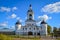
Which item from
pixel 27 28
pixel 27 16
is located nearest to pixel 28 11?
pixel 27 16

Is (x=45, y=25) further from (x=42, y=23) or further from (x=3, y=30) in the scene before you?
(x=3, y=30)

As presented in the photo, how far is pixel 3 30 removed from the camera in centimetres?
6775

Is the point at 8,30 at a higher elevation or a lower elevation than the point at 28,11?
lower

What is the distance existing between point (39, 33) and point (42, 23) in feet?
11.2

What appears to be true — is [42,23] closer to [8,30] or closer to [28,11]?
[28,11]

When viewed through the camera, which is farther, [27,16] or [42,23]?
[27,16]

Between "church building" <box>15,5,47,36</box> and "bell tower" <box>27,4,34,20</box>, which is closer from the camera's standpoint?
"church building" <box>15,5,47,36</box>

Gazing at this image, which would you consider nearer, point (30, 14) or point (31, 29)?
point (31, 29)

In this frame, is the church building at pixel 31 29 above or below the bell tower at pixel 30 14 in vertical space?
below

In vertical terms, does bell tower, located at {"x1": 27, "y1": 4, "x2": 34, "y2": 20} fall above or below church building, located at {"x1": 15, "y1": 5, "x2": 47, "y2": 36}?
above

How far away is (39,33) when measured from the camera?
209 ft

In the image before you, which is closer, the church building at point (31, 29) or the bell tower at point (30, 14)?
the church building at point (31, 29)

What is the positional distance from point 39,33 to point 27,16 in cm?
830

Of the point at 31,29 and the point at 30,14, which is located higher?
the point at 30,14
